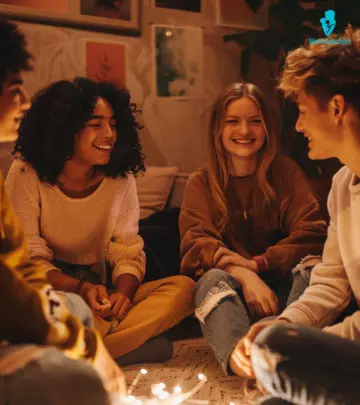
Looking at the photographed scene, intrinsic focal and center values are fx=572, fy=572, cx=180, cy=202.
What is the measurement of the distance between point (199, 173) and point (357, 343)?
1.10 meters

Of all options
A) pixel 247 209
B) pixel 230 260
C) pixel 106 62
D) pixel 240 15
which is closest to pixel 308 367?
pixel 230 260

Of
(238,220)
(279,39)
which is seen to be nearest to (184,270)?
(238,220)

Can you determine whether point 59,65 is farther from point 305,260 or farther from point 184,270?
point 305,260

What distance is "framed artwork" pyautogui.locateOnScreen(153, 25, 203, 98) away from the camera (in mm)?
3051

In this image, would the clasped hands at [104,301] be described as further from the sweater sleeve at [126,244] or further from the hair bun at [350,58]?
the hair bun at [350,58]

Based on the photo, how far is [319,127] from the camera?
140 centimetres

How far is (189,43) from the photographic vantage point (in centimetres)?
314

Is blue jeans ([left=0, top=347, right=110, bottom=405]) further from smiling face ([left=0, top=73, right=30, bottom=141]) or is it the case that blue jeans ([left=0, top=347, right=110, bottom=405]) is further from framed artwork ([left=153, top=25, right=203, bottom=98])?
framed artwork ([left=153, top=25, right=203, bottom=98])

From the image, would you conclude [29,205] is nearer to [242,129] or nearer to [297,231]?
[242,129]

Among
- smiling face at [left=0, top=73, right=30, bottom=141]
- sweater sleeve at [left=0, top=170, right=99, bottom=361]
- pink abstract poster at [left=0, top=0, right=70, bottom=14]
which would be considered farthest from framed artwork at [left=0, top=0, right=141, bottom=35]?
sweater sleeve at [left=0, top=170, right=99, bottom=361]

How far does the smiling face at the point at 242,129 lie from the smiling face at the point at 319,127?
553 millimetres

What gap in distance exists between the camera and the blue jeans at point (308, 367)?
0.98 m

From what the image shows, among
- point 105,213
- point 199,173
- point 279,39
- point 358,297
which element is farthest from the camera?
point 279,39

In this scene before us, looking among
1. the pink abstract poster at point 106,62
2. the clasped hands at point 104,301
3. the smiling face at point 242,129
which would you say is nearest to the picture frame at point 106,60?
the pink abstract poster at point 106,62
